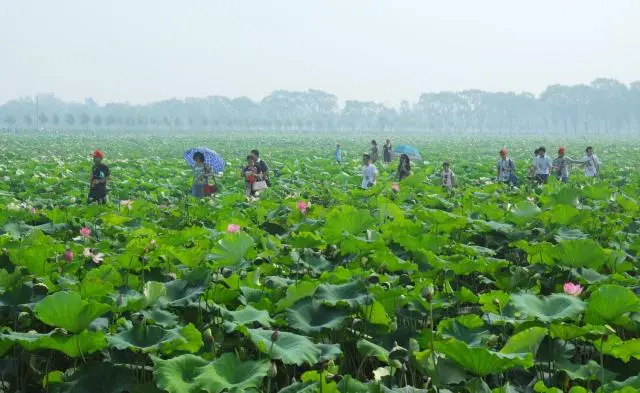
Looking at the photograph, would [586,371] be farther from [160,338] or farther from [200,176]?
[200,176]

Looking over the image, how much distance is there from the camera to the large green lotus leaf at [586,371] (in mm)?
2375

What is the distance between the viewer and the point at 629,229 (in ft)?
16.3

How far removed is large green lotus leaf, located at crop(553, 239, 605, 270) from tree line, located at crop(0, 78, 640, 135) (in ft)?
350

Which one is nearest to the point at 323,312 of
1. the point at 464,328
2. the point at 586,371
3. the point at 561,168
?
the point at 464,328

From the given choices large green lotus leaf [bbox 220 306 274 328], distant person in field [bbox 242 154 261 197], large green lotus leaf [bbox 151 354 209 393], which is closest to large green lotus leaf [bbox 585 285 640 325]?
large green lotus leaf [bbox 220 306 274 328]

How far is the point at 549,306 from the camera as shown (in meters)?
2.67

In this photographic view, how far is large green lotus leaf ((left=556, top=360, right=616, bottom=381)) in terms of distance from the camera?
2.38m

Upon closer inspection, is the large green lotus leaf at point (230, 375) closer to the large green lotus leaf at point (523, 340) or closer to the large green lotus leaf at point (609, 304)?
the large green lotus leaf at point (523, 340)

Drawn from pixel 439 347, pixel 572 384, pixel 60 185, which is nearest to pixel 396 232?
pixel 572 384

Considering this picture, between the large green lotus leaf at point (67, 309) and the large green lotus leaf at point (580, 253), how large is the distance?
2308mm

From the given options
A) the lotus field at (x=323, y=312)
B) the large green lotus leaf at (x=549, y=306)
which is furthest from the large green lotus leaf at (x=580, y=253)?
Answer: the large green lotus leaf at (x=549, y=306)

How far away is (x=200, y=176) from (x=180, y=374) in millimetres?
6954

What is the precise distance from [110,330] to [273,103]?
166 m

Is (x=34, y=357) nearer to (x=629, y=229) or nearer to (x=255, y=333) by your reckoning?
(x=255, y=333)
